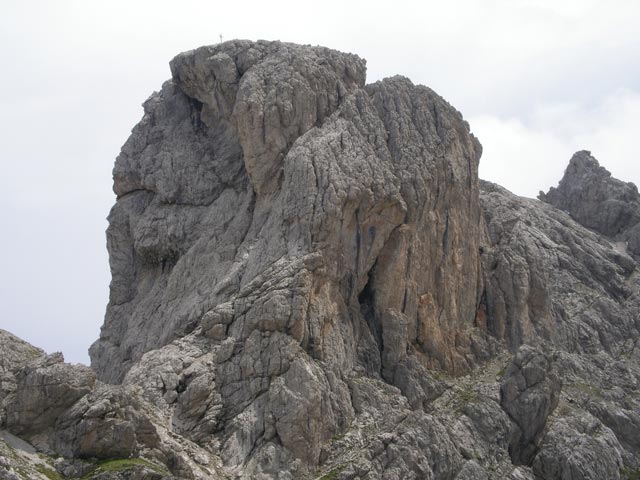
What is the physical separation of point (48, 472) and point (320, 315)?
84.9ft

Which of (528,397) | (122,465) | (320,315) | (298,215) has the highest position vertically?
(298,215)

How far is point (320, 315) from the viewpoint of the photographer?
289 feet

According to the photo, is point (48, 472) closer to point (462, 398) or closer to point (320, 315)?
point (320, 315)

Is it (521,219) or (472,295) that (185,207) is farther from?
(521,219)

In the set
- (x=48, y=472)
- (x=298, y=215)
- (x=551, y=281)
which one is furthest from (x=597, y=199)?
(x=48, y=472)

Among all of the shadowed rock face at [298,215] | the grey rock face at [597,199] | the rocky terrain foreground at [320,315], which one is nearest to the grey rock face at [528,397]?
the rocky terrain foreground at [320,315]

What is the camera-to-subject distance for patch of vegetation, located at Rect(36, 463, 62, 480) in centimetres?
7069

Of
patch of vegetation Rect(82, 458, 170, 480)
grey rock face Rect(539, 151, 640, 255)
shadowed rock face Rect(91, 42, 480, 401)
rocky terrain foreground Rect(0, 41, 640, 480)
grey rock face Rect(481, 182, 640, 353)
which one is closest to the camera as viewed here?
patch of vegetation Rect(82, 458, 170, 480)

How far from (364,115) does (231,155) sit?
13.5 metres

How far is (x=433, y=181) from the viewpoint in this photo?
333ft

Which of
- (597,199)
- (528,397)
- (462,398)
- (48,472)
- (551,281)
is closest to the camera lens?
(48,472)

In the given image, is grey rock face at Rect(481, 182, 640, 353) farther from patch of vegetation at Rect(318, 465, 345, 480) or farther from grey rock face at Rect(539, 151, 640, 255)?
patch of vegetation at Rect(318, 465, 345, 480)

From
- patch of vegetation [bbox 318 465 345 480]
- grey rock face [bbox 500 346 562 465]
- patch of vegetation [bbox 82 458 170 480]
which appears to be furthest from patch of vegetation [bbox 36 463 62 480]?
grey rock face [bbox 500 346 562 465]

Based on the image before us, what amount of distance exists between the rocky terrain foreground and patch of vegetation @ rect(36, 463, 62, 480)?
0.79 feet
